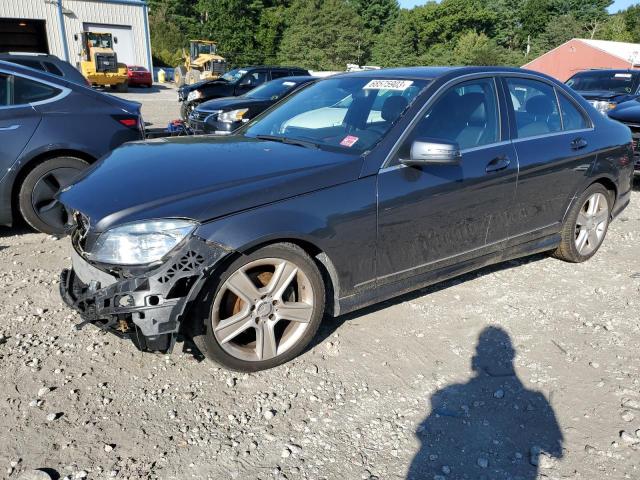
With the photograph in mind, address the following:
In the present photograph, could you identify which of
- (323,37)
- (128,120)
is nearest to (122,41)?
(323,37)

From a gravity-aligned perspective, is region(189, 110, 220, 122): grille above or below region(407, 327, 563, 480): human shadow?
above

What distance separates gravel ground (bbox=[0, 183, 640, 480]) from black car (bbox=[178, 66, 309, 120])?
32.3 feet

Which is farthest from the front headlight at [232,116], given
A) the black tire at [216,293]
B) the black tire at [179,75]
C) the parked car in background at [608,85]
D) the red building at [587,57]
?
the red building at [587,57]

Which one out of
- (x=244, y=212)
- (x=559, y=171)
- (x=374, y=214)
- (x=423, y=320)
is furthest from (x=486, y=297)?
(x=244, y=212)

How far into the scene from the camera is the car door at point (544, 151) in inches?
157

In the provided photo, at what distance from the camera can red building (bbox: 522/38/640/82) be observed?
45125 millimetres

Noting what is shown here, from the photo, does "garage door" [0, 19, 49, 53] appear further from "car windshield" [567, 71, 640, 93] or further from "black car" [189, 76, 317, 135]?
"car windshield" [567, 71, 640, 93]

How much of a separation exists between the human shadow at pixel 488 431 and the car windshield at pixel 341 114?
1.56 meters

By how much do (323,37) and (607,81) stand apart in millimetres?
50753

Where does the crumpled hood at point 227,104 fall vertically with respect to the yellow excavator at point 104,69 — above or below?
below

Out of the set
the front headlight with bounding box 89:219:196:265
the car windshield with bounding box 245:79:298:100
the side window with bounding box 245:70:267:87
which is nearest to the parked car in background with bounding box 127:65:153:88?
the side window with bounding box 245:70:267:87

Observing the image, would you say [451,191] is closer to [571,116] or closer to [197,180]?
[197,180]

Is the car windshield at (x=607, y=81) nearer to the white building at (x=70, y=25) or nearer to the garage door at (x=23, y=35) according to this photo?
the white building at (x=70, y=25)

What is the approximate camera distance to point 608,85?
444 inches
